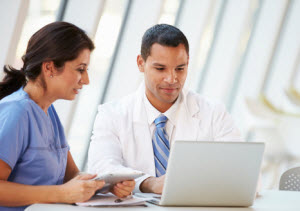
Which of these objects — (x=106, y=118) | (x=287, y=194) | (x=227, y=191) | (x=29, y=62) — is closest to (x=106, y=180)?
(x=227, y=191)

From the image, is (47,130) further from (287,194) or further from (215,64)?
(215,64)

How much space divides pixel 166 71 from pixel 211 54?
4.23 metres

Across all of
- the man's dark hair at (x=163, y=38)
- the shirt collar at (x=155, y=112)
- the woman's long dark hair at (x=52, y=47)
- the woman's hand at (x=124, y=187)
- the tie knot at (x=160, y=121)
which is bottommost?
the woman's hand at (x=124, y=187)

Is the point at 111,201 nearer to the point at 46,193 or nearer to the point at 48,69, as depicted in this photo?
the point at 46,193

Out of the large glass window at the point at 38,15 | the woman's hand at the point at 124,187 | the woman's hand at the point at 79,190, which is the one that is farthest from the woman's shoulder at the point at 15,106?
the large glass window at the point at 38,15

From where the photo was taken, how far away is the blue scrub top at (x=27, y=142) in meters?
1.69

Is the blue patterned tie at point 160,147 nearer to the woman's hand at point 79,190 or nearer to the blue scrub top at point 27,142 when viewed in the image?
the blue scrub top at point 27,142

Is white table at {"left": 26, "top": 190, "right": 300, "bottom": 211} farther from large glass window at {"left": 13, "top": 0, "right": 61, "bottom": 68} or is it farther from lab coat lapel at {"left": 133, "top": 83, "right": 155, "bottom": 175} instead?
large glass window at {"left": 13, "top": 0, "right": 61, "bottom": 68}

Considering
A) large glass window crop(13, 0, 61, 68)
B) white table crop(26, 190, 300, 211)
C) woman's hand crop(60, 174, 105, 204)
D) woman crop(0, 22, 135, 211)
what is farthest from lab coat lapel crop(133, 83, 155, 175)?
large glass window crop(13, 0, 61, 68)

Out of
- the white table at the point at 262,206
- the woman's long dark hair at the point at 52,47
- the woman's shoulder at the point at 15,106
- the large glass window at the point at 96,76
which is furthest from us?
the large glass window at the point at 96,76

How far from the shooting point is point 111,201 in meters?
1.74

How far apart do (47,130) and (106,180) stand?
0.37 m

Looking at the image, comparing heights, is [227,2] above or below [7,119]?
above

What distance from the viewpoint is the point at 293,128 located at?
6.36m
